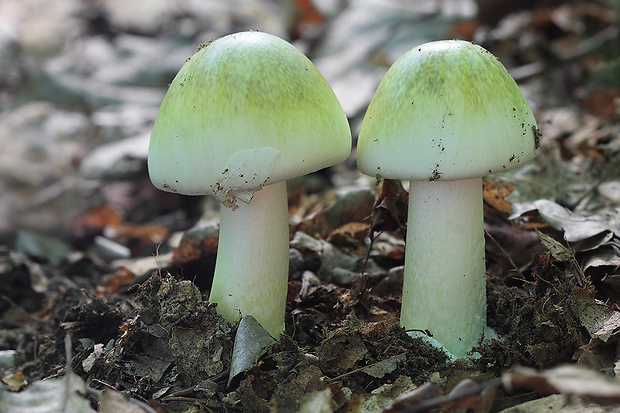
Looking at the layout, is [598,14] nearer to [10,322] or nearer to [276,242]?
[276,242]

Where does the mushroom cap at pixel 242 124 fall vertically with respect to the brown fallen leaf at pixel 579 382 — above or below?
above

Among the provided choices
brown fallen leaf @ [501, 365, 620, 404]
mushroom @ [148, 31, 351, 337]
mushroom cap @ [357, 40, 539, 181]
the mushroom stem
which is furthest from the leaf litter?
mushroom cap @ [357, 40, 539, 181]

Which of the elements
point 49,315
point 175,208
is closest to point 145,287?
point 49,315

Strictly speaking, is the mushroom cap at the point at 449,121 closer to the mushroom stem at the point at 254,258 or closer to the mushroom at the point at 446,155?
the mushroom at the point at 446,155

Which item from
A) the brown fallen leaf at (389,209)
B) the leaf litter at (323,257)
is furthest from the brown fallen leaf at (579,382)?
the brown fallen leaf at (389,209)

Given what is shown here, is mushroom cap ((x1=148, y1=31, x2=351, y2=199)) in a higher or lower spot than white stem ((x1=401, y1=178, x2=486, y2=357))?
higher

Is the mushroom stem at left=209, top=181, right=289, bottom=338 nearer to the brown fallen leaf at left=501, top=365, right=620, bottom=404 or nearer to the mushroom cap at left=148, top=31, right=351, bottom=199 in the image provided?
the mushroom cap at left=148, top=31, right=351, bottom=199
